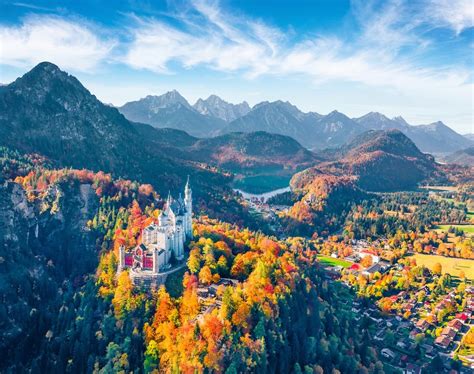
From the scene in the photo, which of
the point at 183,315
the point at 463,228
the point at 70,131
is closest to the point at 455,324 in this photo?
the point at 183,315

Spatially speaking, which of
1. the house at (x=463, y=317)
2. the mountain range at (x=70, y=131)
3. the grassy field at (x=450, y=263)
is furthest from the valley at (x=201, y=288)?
the mountain range at (x=70, y=131)

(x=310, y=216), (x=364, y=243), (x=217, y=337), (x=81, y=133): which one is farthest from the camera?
(x=81, y=133)

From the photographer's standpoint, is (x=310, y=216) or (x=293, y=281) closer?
(x=293, y=281)

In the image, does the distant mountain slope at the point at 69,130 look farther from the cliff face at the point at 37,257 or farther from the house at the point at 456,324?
the house at the point at 456,324

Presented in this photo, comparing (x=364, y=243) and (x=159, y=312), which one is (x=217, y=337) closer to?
(x=159, y=312)

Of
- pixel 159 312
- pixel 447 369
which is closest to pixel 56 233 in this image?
pixel 159 312

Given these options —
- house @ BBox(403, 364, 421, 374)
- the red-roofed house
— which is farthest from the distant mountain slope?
house @ BBox(403, 364, 421, 374)
